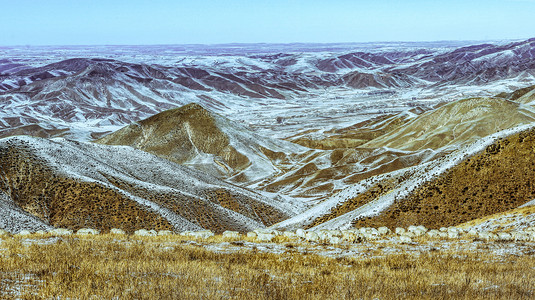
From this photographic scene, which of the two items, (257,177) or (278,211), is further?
(257,177)

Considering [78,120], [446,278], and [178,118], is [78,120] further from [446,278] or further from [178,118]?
[446,278]

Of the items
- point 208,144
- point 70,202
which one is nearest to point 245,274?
point 70,202

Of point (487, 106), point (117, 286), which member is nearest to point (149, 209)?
point (117, 286)

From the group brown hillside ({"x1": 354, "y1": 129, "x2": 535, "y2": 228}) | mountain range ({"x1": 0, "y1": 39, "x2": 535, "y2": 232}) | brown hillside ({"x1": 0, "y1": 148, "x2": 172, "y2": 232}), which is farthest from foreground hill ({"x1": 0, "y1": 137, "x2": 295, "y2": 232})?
brown hillside ({"x1": 354, "y1": 129, "x2": 535, "y2": 228})

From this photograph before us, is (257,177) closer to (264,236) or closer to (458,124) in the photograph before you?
(458,124)

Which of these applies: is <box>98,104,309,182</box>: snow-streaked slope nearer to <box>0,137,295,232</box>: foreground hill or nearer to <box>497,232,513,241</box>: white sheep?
<box>0,137,295,232</box>: foreground hill

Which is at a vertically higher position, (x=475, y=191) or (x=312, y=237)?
(x=312, y=237)

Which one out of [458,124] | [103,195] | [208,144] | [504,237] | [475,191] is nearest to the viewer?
[504,237]

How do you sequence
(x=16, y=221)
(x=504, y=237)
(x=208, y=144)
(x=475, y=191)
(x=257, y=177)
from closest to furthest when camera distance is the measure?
(x=504, y=237) → (x=475, y=191) → (x=16, y=221) → (x=257, y=177) → (x=208, y=144)
